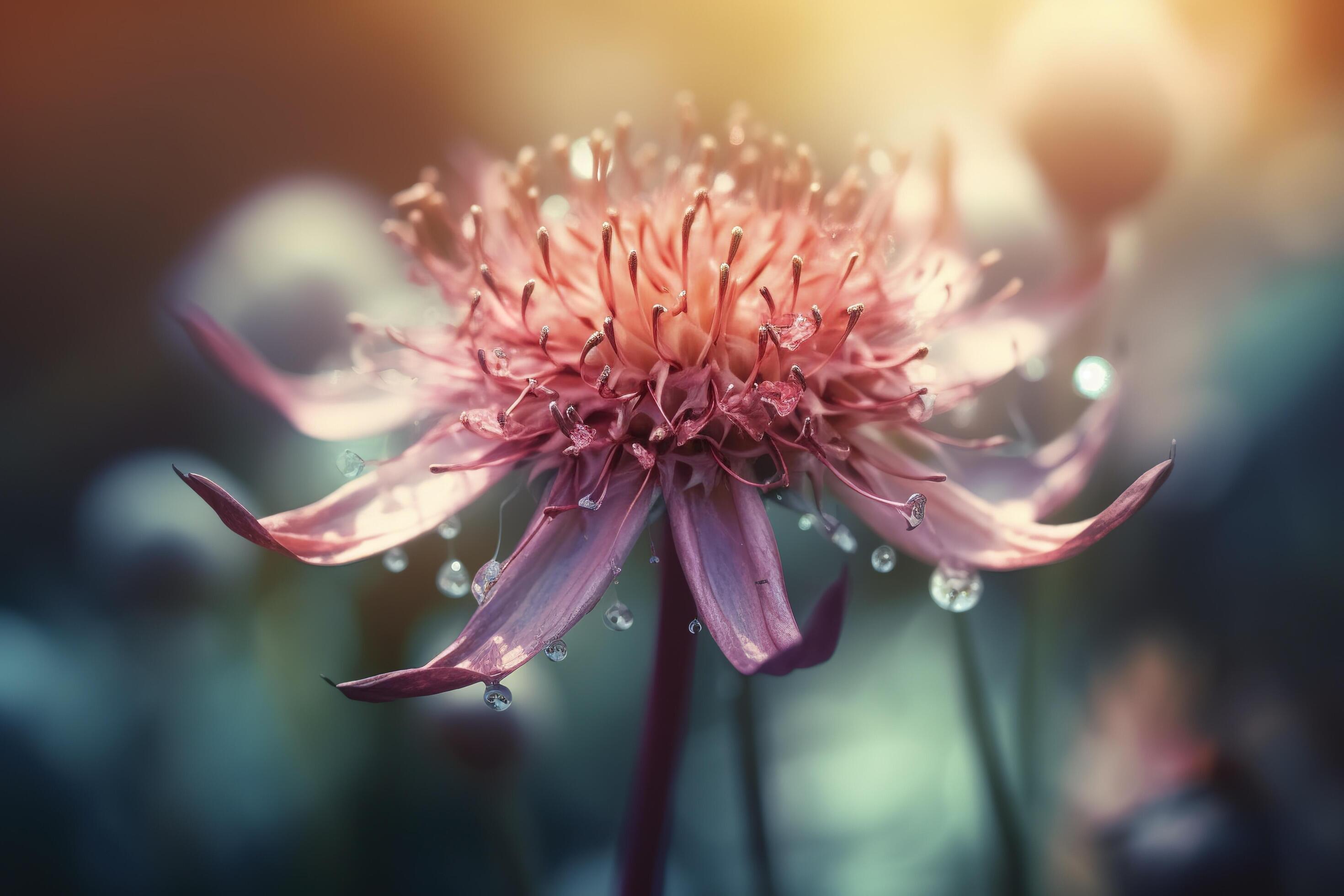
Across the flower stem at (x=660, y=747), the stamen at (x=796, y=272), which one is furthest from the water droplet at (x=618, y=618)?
the stamen at (x=796, y=272)

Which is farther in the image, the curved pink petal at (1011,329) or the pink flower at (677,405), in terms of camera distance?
the curved pink petal at (1011,329)

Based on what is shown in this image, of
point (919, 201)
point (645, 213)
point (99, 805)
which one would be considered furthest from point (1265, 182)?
point (99, 805)

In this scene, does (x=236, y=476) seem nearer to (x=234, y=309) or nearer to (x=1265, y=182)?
(x=234, y=309)

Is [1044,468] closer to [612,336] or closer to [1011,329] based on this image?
[1011,329]

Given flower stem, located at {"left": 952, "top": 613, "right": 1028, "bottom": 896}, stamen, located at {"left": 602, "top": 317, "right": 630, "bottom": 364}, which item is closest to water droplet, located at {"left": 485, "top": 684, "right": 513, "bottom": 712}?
stamen, located at {"left": 602, "top": 317, "right": 630, "bottom": 364}

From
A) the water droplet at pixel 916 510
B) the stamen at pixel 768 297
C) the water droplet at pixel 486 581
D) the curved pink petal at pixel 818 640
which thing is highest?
the stamen at pixel 768 297

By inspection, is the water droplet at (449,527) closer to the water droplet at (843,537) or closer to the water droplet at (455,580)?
the water droplet at (455,580)

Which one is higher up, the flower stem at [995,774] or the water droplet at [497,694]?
the water droplet at [497,694]
